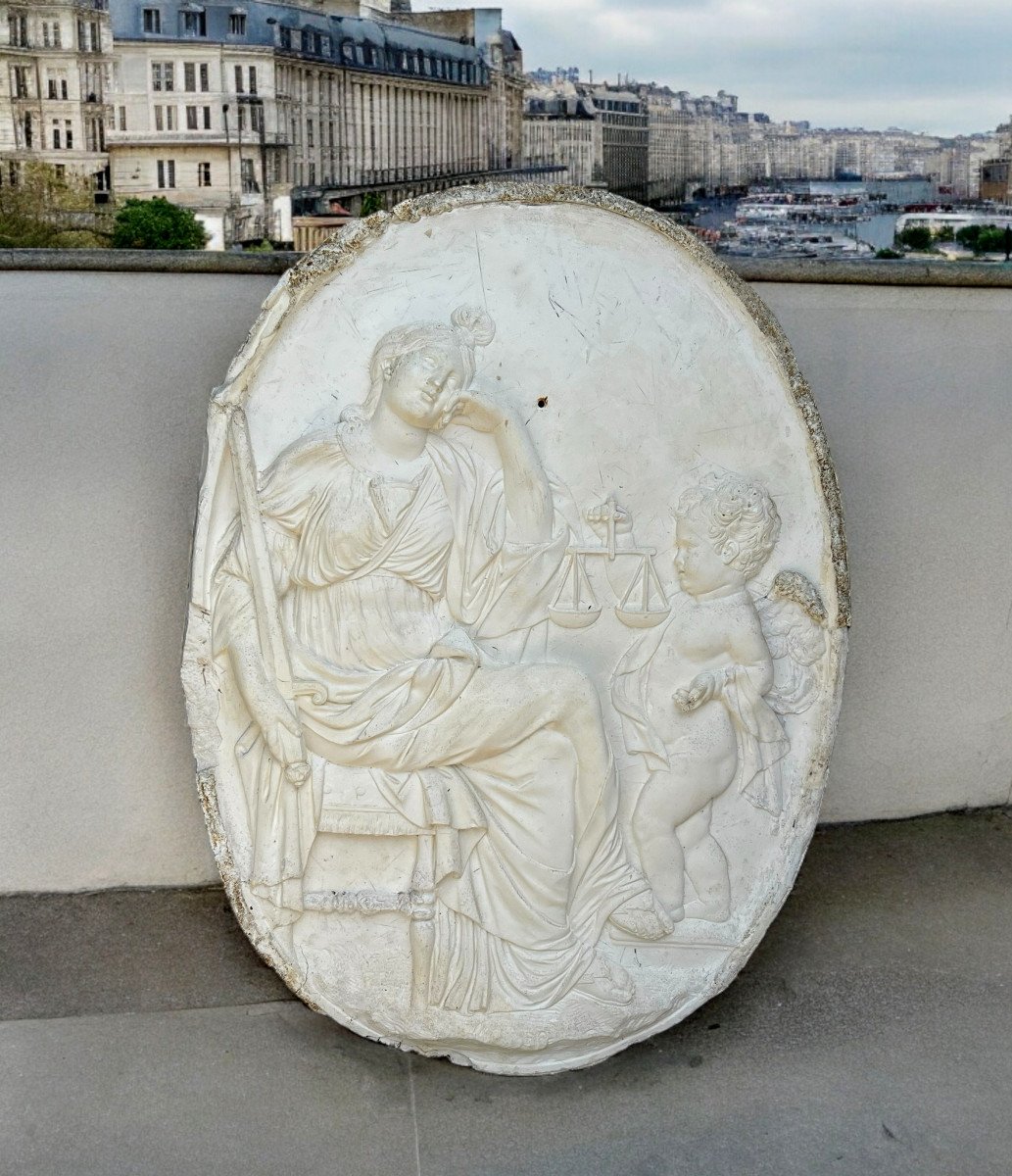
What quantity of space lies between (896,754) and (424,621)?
76.6 inches

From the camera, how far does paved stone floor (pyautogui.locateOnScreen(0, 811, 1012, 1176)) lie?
2.93 metres

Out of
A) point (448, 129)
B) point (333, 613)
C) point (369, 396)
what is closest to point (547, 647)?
point (333, 613)

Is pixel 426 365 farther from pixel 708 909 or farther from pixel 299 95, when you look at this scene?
pixel 299 95

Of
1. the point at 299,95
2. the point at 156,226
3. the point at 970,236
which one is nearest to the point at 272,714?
the point at 156,226

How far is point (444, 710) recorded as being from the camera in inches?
116

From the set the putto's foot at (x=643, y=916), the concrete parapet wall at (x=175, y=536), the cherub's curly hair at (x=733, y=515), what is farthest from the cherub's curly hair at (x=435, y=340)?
the putto's foot at (x=643, y=916)

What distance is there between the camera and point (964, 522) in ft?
13.5

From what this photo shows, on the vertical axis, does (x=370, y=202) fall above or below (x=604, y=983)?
above

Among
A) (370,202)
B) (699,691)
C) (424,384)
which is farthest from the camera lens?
(370,202)

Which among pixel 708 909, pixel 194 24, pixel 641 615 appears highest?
pixel 194 24

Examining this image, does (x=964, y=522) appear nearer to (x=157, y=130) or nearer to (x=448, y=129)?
(x=448, y=129)

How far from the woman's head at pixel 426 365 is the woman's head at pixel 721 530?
57 cm

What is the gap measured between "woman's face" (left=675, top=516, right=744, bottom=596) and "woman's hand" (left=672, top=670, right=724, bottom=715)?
7.6 inches

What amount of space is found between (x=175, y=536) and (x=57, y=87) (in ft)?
6.59
